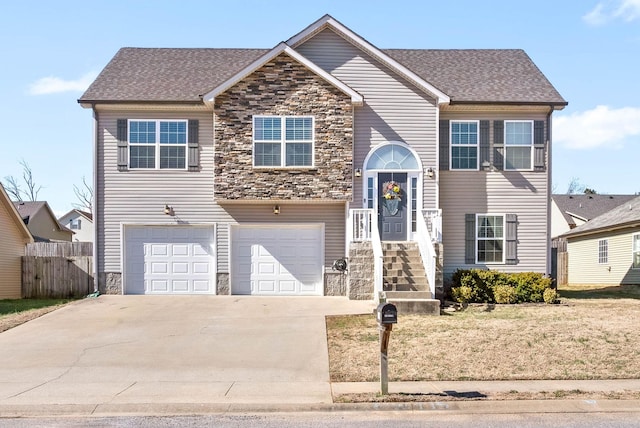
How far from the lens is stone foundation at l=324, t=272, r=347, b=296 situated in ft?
61.7

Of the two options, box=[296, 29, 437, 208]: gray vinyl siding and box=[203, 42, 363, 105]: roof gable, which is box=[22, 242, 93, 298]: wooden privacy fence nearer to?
box=[203, 42, 363, 105]: roof gable

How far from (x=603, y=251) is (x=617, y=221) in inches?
88.0

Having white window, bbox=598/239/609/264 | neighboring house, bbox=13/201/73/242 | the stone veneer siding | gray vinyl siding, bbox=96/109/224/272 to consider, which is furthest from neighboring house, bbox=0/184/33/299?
white window, bbox=598/239/609/264

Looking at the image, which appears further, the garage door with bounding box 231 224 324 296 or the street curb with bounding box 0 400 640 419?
the garage door with bounding box 231 224 324 296

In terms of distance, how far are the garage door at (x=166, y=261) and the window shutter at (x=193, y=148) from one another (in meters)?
1.87

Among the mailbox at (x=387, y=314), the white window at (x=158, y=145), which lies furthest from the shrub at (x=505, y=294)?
the white window at (x=158, y=145)

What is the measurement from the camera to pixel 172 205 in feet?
61.9

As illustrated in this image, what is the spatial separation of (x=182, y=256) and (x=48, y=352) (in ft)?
23.9

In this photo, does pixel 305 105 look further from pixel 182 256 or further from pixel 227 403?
pixel 227 403

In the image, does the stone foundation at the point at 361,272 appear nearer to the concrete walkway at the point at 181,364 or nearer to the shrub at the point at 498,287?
the concrete walkway at the point at 181,364

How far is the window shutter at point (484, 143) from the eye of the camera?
63.4ft

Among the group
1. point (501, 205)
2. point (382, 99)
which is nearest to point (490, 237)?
point (501, 205)

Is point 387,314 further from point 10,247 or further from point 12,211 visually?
point 12,211

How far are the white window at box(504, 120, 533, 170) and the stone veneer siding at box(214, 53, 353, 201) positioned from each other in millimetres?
5044
